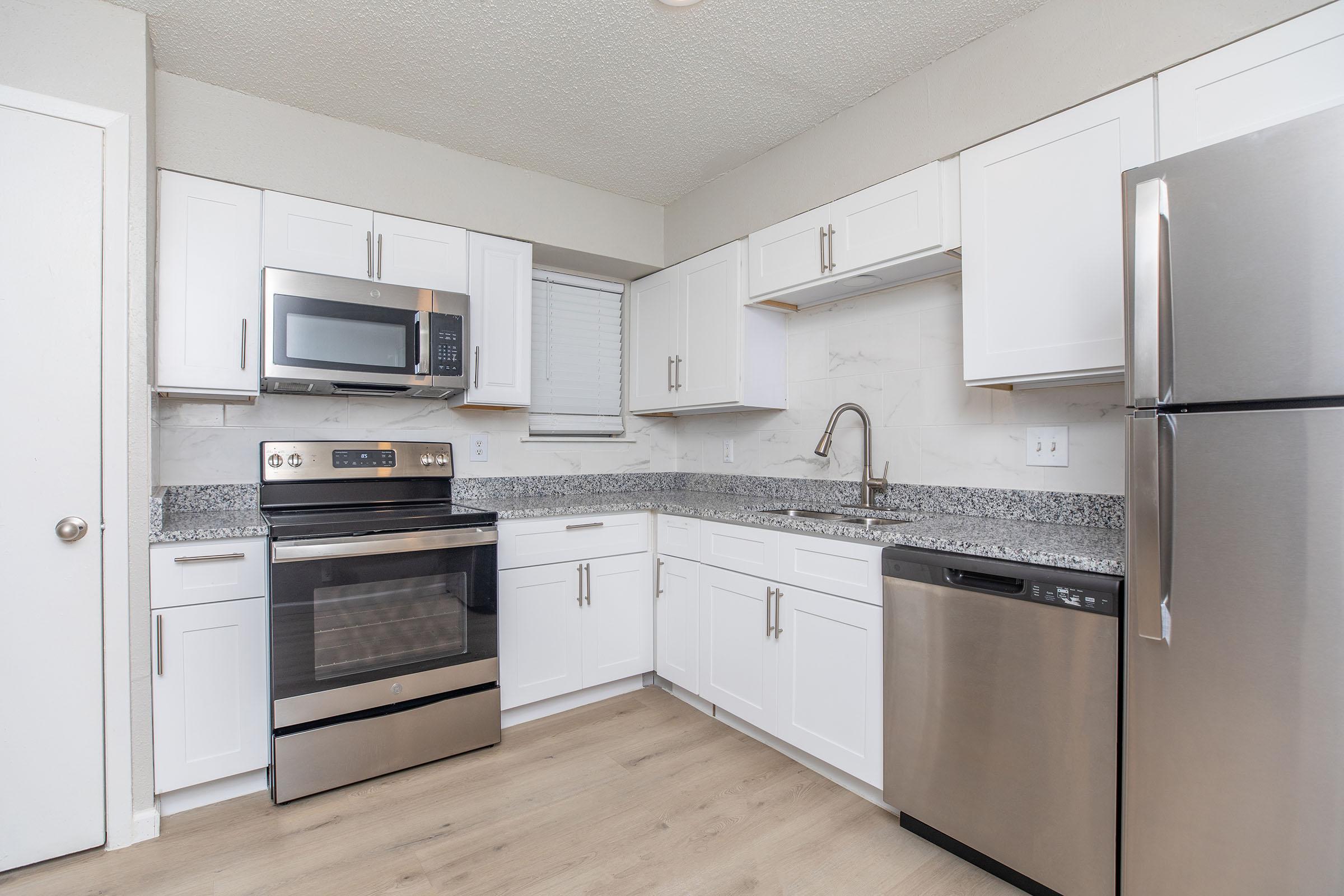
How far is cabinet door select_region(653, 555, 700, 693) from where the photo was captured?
2.71 meters

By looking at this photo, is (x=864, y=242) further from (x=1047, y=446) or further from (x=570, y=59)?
(x=570, y=59)

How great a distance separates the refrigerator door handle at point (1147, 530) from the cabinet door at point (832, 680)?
75cm

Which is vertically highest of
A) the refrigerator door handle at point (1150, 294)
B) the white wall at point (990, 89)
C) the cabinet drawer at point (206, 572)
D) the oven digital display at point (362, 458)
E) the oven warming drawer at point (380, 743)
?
the white wall at point (990, 89)

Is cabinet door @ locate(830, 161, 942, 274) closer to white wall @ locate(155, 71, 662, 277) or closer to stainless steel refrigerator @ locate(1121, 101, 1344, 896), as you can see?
stainless steel refrigerator @ locate(1121, 101, 1344, 896)

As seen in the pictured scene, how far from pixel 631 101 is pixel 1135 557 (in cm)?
216

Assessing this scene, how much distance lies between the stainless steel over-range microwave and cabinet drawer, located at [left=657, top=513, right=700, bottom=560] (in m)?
1.07

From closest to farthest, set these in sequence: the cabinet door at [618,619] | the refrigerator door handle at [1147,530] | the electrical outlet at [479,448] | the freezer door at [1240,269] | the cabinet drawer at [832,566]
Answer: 1. the freezer door at [1240,269]
2. the refrigerator door handle at [1147,530]
3. the cabinet drawer at [832,566]
4. the cabinet door at [618,619]
5. the electrical outlet at [479,448]

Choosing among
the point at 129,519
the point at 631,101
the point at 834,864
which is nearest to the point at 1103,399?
the point at 834,864

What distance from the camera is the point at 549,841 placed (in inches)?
74.3

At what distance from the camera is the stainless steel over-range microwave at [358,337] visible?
7.59 ft

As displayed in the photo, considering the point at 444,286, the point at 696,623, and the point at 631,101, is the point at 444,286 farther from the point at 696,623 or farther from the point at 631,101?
the point at 696,623

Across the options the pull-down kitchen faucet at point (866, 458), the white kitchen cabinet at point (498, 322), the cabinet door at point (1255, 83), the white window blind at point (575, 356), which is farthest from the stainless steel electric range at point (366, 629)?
the cabinet door at point (1255, 83)

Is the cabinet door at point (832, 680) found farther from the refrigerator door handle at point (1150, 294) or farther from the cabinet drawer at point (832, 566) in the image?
the refrigerator door handle at point (1150, 294)

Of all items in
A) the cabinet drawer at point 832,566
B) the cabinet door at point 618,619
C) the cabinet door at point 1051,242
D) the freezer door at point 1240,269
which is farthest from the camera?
the cabinet door at point 618,619
